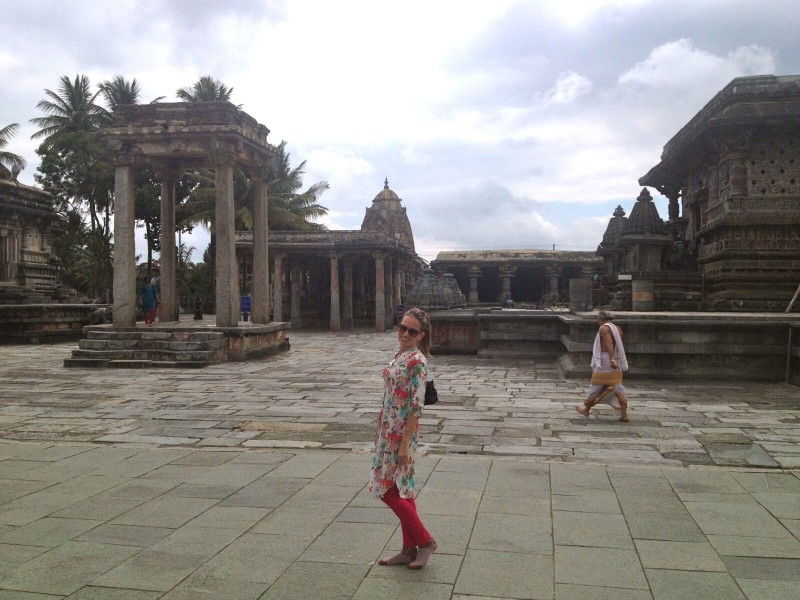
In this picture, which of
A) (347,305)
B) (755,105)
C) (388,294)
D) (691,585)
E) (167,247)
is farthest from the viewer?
(388,294)

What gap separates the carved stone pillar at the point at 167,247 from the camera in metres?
17.2

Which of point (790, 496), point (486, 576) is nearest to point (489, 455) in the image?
point (790, 496)

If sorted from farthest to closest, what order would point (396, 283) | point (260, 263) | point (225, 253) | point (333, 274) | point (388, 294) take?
point (396, 283)
point (388, 294)
point (333, 274)
point (260, 263)
point (225, 253)

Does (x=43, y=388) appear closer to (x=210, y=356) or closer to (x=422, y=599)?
(x=210, y=356)

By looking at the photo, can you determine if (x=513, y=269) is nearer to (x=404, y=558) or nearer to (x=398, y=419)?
(x=398, y=419)

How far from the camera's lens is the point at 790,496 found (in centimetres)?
475

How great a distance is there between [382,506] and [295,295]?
26564 mm

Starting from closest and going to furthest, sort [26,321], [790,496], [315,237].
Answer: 1. [790,496]
2. [26,321]
3. [315,237]

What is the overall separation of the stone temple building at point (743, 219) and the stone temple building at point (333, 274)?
1267cm

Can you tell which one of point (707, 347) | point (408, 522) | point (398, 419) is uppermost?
point (398, 419)

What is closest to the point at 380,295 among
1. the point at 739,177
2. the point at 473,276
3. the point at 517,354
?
the point at 473,276

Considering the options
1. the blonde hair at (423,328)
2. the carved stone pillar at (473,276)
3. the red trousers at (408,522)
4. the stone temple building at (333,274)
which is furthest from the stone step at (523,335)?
the carved stone pillar at (473,276)

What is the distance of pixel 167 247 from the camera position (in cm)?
1716

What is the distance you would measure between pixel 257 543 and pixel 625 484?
2727 millimetres
